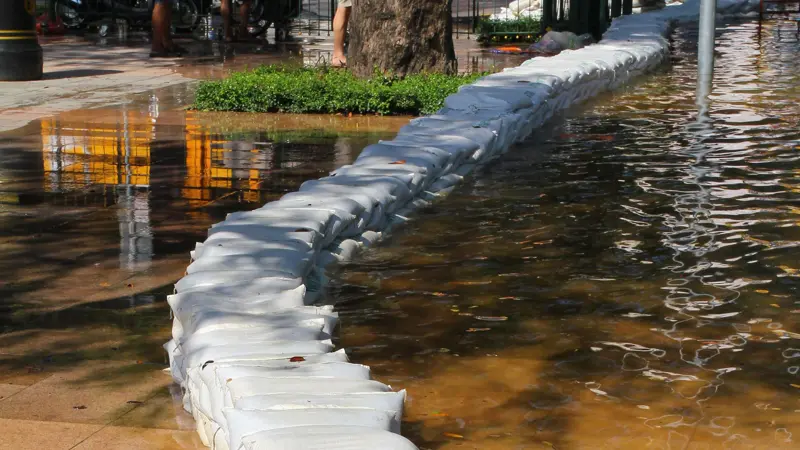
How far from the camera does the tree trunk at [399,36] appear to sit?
11.6 metres

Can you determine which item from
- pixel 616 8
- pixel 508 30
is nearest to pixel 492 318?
pixel 508 30

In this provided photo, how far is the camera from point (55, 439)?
3.81 metres

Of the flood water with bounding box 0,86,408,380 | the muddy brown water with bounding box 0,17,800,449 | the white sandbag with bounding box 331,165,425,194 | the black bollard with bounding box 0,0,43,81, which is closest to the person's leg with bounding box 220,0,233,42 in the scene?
the black bollard with bounding box 0,0,43,81

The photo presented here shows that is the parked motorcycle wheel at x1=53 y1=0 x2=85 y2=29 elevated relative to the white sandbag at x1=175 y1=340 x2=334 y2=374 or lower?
elevated

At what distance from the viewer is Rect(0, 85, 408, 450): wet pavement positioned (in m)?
4.09

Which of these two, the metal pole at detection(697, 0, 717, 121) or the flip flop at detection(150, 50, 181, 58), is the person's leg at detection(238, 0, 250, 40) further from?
the metal pole at detection(697, 0, 717, 121)

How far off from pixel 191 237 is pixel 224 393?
2.88 metres

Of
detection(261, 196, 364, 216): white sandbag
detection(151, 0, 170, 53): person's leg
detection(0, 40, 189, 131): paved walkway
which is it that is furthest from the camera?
detection(151, 0, 170, 53): person's leg

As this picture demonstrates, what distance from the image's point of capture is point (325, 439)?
319 centimetres

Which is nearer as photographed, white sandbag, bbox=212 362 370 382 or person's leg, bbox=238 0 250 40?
white sandbag, bbox=212 362 370 382

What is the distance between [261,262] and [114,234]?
67.6 inches

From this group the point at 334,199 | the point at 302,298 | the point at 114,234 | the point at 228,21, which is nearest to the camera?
the point at 302,298

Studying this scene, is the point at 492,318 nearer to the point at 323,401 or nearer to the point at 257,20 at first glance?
the point at 323,401

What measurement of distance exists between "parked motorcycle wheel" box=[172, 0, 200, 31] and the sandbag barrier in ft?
35.6
